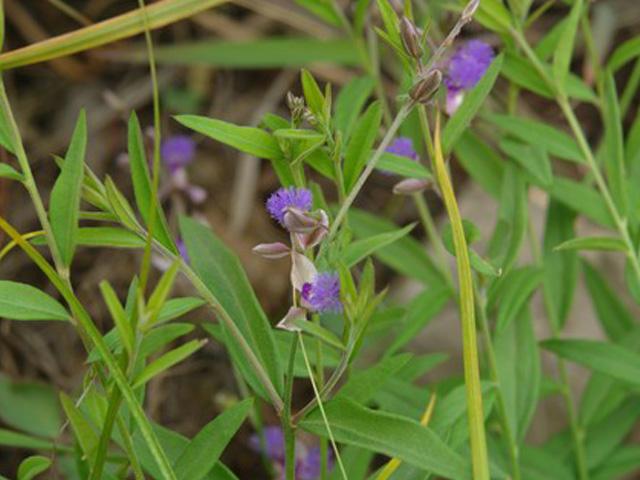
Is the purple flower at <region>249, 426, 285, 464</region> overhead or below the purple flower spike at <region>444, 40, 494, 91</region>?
below

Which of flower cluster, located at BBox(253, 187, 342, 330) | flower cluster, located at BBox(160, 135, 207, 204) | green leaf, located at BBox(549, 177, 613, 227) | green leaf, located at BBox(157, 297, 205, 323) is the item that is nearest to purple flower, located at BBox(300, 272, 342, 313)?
flower cluster, located at BBox(253, 187, 342, 330)

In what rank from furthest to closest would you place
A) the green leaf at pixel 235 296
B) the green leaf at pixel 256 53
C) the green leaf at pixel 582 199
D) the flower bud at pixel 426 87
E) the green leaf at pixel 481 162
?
the green leaf at pixel 256 53
the green leaf at pixel 481 162
the green leaf at pixel 582 199
the green leaf at pixel 235 296
the flower bud at pixel 426 87

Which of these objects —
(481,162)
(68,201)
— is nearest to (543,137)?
(481,162)

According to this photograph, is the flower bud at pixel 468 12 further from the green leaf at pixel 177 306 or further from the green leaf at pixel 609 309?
the green leaf at pixel 609 309

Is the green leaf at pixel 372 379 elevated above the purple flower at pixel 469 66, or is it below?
below

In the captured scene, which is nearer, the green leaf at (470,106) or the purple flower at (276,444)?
the green leaf at (470,106)

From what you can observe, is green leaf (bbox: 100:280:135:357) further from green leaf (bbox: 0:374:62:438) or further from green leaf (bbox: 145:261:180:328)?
green leaf (bbox: 0:374:62:438)

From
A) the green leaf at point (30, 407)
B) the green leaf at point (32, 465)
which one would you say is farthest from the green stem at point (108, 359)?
the green leaf at point (30, 407)

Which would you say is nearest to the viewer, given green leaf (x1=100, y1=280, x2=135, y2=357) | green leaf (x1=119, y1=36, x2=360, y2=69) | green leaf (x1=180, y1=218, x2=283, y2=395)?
green leaf (x1=100, y1=280, x2=135, y2=357)

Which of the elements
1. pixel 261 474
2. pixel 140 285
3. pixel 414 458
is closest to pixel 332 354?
pixel 414 458
